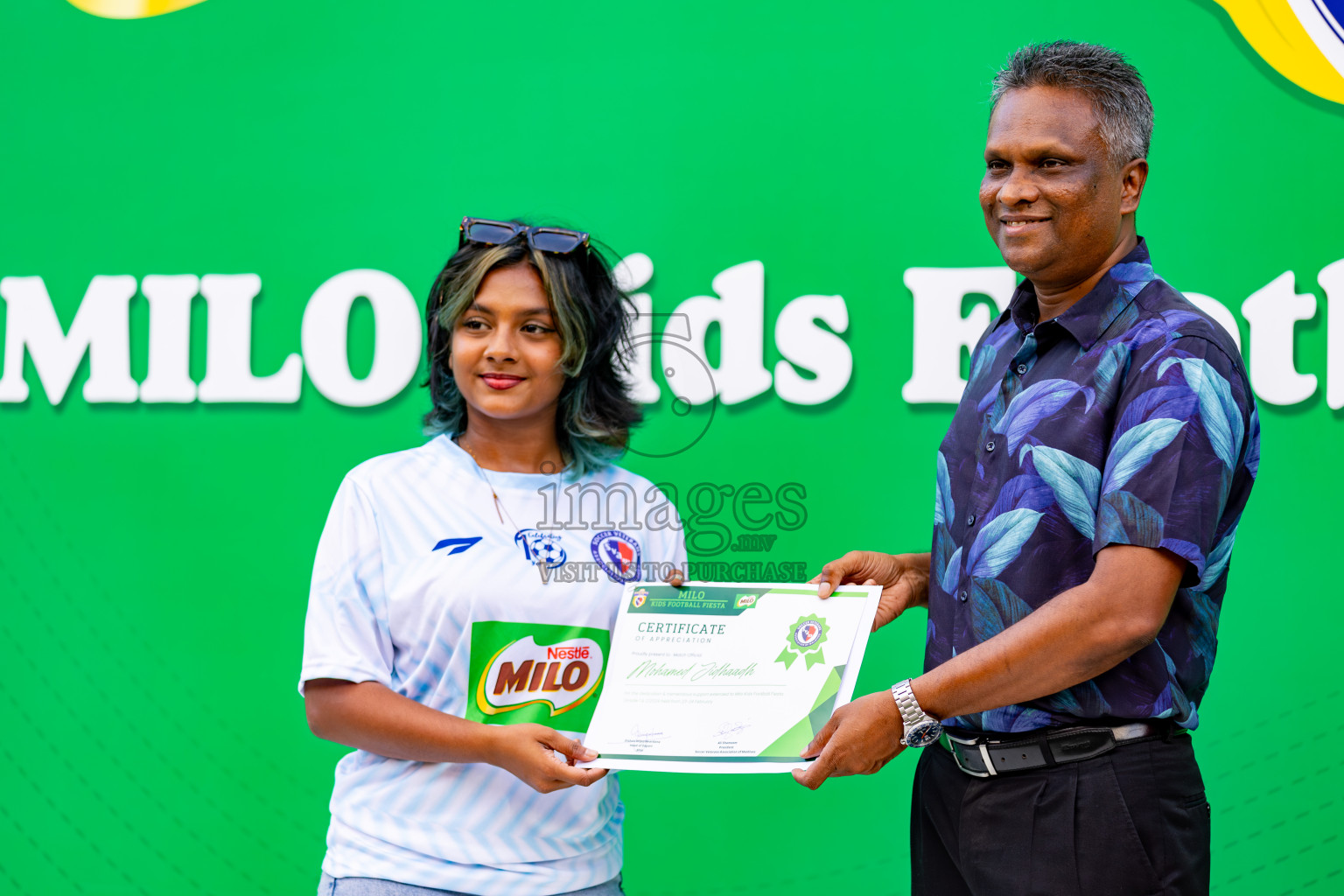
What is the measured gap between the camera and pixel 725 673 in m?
1.93

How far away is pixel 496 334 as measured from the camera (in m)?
2.03

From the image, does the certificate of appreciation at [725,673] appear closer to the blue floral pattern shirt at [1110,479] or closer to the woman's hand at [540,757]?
the woman's hand at [540,757]

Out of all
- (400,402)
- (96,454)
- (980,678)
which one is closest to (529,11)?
(400,402)

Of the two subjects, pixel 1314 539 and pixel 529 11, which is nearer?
pixel 1314 539

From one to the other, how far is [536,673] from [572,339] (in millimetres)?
590

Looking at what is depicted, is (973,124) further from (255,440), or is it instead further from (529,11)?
(255,440)

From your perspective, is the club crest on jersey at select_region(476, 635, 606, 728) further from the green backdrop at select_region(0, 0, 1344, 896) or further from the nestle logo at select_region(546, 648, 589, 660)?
the green backdrop at select_region(0, 0, 1344, 896)

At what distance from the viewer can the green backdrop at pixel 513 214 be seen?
117 inches

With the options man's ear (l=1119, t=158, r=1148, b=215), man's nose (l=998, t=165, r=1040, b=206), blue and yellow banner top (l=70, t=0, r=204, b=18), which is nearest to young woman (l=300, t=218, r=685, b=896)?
man's nose (l=998, t=165, r=1040, b=206)

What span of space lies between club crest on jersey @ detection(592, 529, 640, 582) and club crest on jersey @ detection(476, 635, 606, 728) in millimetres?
137

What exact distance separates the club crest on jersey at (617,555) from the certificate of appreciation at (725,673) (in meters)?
0.04

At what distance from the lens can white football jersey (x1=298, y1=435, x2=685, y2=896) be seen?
72.4 inches

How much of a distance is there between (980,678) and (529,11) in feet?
7.79

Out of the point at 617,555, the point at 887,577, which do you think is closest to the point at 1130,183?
the point at 887,577
